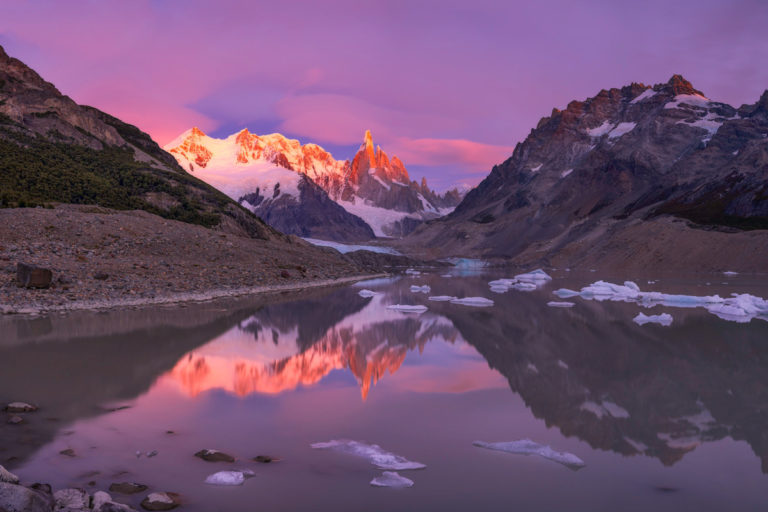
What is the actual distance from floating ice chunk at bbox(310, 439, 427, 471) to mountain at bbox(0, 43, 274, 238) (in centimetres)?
3858

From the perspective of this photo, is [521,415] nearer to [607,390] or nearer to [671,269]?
[607,390]

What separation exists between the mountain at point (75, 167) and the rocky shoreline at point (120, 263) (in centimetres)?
597

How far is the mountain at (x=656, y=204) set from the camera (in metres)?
88.2

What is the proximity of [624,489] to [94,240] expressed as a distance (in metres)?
35.7

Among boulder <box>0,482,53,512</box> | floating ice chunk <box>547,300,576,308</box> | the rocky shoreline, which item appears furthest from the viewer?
floating ice chunk <box>547,300,576,308</box>

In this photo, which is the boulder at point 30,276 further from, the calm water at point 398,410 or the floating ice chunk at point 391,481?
the floating ice chunk at point 391,481

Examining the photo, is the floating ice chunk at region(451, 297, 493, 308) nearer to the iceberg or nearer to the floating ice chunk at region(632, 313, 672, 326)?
the floating ice chunk at region(632, 313, 672, 326)

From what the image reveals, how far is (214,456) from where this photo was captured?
8578 millimetres

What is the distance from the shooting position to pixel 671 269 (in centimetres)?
8194

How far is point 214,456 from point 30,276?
22.6 meters

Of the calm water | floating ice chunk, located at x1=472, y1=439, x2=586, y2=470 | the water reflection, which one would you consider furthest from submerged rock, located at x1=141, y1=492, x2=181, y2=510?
floating ice chunk, located at x1=472, y1=439, x2=586, y2=470

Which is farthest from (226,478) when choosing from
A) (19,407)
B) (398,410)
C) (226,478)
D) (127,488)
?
(19,407)

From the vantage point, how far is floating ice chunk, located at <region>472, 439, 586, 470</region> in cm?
854

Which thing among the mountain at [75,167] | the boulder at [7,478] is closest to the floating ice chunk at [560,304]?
the boulder at [7,478]
